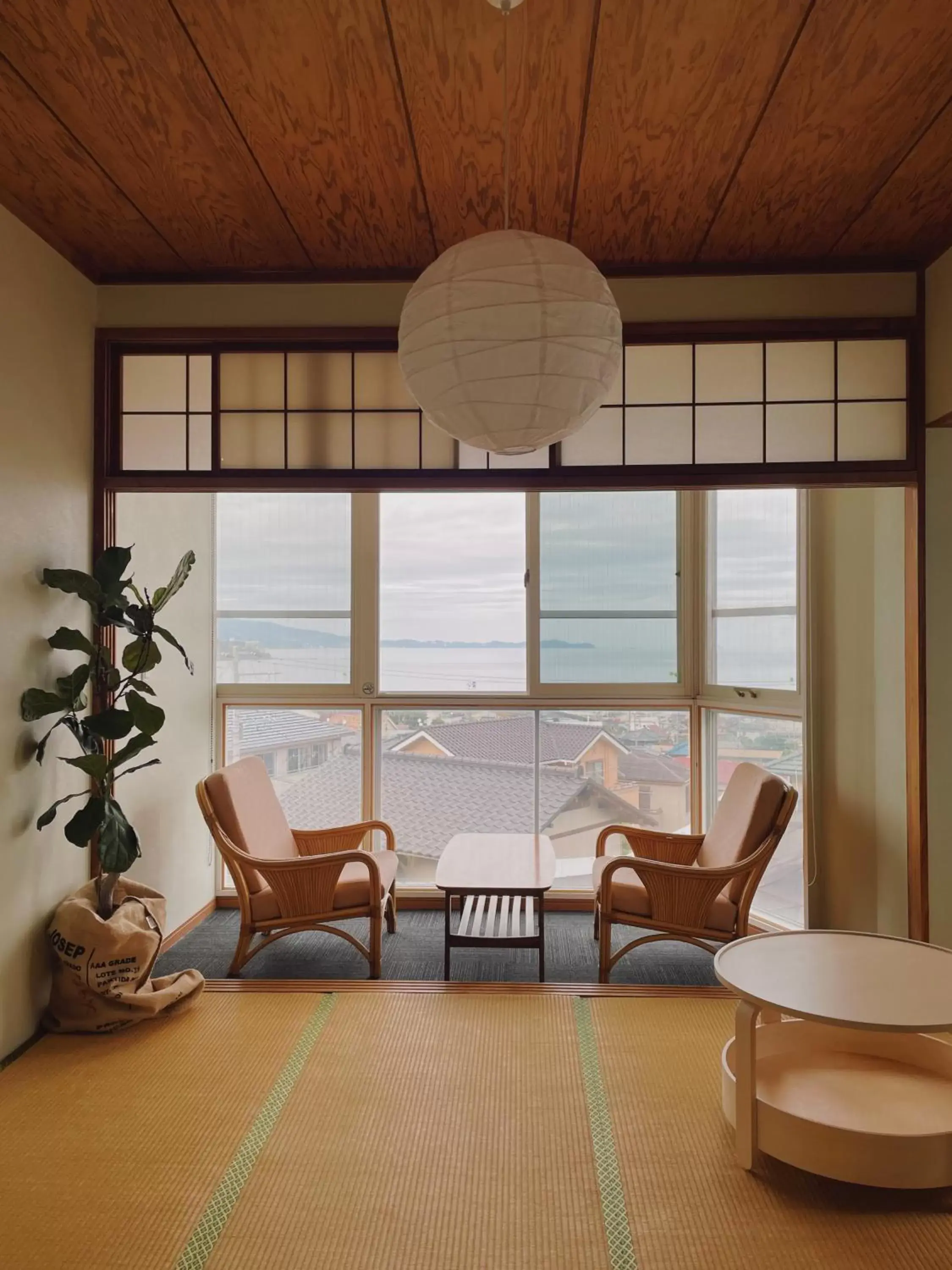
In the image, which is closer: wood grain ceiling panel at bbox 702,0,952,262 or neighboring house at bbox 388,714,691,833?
wood grain ceiling panel at bbox 702,0,952,262

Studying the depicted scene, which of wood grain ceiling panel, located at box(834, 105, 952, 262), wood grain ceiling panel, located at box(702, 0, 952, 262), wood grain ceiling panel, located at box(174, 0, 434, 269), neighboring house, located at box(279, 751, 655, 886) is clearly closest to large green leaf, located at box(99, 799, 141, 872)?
neighboring house, located at box(279, 751, 655, 886)

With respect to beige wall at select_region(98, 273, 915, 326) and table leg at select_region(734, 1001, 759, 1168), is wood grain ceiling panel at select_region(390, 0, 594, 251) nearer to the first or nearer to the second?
beige wall at select_region(98, 273, 915, 326)

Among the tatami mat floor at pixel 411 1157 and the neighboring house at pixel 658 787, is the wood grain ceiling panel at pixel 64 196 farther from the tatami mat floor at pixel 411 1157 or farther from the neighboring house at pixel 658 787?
the neighboring house at pixel 658 787

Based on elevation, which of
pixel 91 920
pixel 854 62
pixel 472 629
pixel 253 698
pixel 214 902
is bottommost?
pixel 214 902

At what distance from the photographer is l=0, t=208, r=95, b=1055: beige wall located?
267 cm

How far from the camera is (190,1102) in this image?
241 centimetres

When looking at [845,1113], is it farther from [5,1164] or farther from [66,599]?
[66,599]

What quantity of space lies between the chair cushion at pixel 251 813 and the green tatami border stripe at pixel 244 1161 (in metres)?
0.92

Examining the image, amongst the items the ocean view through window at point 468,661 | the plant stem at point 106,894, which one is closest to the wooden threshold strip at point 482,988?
the plant stem at point 106,894

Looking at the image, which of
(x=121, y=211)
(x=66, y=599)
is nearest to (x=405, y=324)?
(x=121, y=211)

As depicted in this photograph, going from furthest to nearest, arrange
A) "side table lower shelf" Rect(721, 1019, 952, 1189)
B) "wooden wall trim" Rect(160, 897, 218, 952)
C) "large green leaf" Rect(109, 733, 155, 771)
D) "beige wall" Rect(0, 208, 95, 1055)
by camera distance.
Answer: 1. "wooden wall trim" Rect(160, 897, 218, 952)
2. "large green leaf" Rect(109, 733, 155, 771)
3. "beige wall" Rect(0, 208, 95, 1055)
4. "side table lower shelf" Rect(721, 1019, 952, 1189)

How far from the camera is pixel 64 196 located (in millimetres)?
2658

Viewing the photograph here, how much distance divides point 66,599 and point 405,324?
206 centimetres

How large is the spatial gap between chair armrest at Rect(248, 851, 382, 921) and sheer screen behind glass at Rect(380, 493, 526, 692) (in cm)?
143
